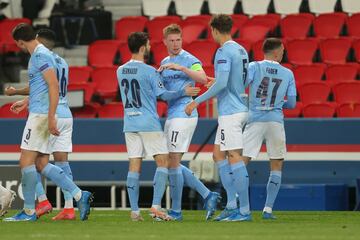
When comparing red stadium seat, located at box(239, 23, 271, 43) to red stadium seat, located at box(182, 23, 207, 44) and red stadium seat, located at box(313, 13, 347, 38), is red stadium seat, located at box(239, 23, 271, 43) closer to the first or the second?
red stadium seat, located at box(182, 23, 207, 44)

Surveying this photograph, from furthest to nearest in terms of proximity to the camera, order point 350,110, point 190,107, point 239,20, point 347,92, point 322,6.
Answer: point 322,6, point 239,20, point 347,92, point 350,110, point 190,107

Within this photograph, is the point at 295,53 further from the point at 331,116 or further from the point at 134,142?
the point at 134,142

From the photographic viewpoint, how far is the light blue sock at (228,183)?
13.7 m

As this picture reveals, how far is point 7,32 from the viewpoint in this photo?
22.8m

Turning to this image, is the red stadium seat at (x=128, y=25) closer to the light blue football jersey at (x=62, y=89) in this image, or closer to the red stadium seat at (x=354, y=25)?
the red stadium seat at (x=354, y=25)

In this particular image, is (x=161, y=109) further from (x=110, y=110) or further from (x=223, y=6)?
(x=223, y=6)

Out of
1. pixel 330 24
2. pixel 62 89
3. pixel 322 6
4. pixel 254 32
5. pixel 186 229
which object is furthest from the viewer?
pixel 322 6

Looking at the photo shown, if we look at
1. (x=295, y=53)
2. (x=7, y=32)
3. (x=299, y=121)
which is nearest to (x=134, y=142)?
(x=299, y=121)

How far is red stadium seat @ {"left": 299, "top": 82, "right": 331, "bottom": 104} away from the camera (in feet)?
64.5

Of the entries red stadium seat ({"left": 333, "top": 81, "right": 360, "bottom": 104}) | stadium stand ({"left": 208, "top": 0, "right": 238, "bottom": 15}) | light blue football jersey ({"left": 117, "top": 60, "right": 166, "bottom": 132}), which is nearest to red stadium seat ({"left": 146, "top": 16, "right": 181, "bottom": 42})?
stadium stand ({"left": 208, "top": 0, "right": 238, "bottom": 15})

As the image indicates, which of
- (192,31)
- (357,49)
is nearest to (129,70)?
(357,49)

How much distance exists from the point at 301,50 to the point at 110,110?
133 inches

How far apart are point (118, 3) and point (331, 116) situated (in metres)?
6.02

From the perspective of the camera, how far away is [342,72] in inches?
803
